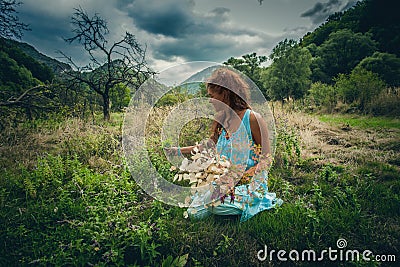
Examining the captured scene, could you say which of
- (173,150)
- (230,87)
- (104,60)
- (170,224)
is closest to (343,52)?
(104,60)

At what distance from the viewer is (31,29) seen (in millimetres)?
4520

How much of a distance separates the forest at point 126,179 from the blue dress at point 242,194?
0.11m

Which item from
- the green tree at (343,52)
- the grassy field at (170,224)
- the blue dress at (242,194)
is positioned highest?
the green tree at (343,52)

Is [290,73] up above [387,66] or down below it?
above

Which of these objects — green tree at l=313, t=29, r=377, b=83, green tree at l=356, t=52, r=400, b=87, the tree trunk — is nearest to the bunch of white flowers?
the tree trunk

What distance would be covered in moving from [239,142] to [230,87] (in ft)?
1.90

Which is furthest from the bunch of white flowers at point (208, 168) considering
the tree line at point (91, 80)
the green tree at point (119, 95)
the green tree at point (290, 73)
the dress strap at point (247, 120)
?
the green tree at point (290, 73)

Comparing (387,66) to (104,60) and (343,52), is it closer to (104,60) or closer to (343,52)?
(343,52)

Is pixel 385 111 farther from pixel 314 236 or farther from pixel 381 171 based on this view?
pixel 314 236

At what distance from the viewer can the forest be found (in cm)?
189

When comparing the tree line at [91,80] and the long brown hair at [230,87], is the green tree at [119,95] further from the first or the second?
the long brown hair at [230,87]

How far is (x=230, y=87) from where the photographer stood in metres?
2.32

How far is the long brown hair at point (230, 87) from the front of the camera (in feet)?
7.64

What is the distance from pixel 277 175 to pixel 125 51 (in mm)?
5023
